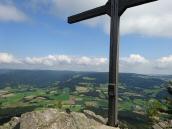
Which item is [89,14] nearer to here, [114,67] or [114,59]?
[114,59]

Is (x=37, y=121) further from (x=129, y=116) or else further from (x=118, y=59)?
(x=129, y=116)

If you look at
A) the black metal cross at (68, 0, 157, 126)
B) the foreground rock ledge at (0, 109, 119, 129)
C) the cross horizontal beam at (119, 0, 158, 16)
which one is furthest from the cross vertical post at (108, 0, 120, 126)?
the foreground rock ledge at (0, 109, 119, 129)

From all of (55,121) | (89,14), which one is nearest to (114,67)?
(89,14)

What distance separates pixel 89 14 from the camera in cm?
1047

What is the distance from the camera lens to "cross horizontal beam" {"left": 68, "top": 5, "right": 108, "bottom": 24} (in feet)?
32.7

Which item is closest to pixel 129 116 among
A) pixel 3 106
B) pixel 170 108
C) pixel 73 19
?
pixel 3 106

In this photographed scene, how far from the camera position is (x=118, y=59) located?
9.44 m

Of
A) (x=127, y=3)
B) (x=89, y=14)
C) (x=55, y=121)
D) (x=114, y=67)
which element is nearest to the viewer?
(x=127, y=3)

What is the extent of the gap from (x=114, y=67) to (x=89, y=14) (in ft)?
7.34

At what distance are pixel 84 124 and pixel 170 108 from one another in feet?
A: 109

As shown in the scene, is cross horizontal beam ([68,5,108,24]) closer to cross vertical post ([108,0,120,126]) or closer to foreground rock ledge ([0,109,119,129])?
cross vertical post ([108,0,120,126])

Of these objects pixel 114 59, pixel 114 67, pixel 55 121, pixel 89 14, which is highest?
pixel 89 14

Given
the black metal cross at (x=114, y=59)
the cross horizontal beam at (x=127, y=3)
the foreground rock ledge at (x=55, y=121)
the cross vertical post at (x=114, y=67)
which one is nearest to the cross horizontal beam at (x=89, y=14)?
the black metal cross at (x=114, y=59)

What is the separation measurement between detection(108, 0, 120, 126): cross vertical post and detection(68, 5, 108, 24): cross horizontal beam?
52 cm
